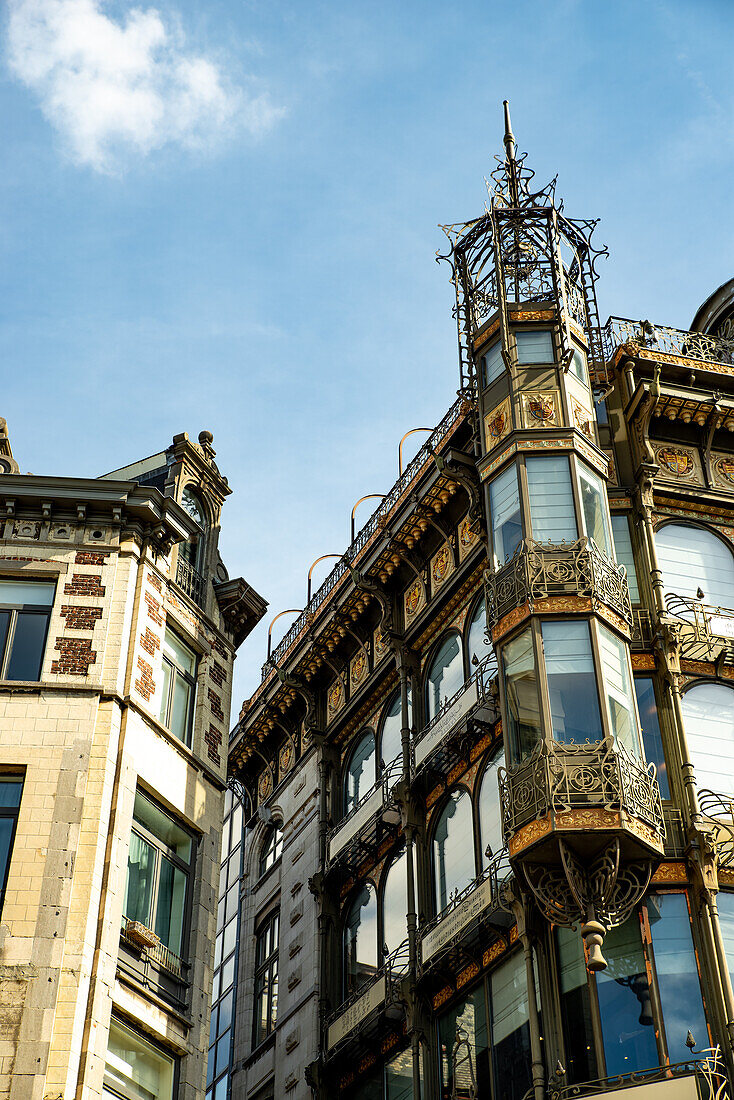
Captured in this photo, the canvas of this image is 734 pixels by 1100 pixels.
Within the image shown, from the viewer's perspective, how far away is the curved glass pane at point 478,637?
33344 millimetres

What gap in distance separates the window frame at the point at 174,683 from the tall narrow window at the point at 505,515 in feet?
22.1

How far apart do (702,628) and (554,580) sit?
12.4 ft

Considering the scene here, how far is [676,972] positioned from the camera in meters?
25.8

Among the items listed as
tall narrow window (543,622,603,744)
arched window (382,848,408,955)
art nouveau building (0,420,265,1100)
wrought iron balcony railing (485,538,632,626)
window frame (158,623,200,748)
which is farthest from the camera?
arched window (382,848,408,955)

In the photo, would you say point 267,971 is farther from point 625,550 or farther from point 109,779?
point 109,779

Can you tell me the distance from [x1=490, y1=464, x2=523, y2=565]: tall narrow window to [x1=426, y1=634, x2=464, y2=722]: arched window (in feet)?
13.9

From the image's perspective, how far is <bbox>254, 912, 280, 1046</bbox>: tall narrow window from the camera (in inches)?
1553

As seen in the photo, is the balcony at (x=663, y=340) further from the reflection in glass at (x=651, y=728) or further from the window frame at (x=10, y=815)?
the window frame at (x=10, y=815)

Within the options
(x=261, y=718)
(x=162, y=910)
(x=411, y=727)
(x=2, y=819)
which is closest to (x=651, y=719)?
(x=411, y=727)

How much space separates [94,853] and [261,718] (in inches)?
822

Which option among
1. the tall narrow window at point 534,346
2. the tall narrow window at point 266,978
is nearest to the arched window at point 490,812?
the tall narrow window at point 534,346

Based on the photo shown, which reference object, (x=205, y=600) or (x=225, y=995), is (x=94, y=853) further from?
(x=225, y=995)

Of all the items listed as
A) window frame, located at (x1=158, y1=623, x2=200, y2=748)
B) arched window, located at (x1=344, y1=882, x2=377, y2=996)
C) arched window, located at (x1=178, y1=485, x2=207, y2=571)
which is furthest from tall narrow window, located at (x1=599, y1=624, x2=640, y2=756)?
arched window, located at (x1=344, y1=882, x2=377, y2=996)

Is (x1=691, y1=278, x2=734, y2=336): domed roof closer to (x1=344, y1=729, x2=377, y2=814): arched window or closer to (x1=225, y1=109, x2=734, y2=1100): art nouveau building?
(x1=225, y1=109, x2=734, y2=1100): art nouveau building
